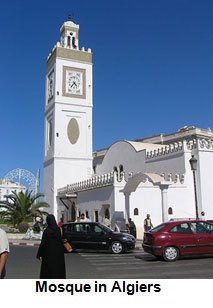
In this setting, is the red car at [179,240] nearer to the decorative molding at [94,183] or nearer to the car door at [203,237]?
the car door at [203,237]

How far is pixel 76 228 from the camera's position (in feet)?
52.9

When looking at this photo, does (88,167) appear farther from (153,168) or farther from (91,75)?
(153,168)

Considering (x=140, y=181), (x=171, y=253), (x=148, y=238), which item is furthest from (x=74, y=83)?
(x=171, y=253)

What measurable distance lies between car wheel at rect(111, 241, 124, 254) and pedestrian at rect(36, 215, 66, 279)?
31.0 ft

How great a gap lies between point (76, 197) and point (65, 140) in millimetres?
9833

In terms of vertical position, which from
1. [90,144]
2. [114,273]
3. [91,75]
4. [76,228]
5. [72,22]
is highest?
[72,22]

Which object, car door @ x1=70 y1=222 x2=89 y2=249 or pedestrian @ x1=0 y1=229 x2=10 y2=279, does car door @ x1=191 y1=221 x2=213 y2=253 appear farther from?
pedestrian @ x1=0 y1=229 x2=10 y2=279

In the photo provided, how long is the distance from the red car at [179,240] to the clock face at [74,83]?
31755 mm

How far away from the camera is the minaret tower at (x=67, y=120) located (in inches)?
1586

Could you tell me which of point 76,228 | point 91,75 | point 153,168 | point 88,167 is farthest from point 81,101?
point 76,228

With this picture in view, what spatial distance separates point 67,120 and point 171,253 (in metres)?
30.9

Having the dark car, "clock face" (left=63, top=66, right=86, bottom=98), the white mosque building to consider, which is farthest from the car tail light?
"clock face" (left=63, top=66, right=86, bottom=98)

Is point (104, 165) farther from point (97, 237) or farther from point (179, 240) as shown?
point (179, 240)

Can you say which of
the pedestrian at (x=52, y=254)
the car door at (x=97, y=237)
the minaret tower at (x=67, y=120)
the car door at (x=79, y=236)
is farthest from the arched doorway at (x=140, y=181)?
the minaret tower at (x=67, y=120)
